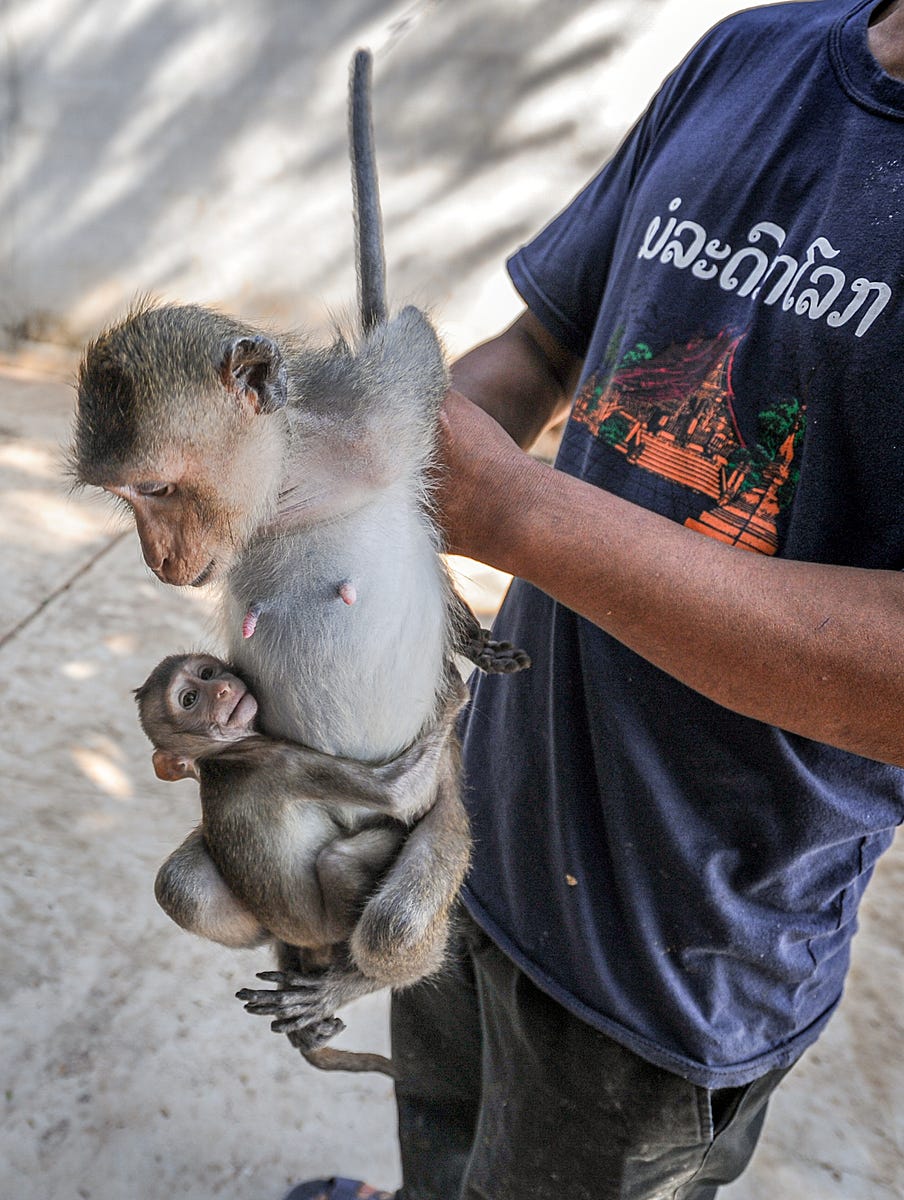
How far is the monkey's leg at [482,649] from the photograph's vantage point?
1.43 meters

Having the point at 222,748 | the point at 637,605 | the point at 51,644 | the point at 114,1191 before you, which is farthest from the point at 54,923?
the point at 637,605

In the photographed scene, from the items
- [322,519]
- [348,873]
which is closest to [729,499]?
[322,519]

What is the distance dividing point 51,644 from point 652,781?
9.19ft

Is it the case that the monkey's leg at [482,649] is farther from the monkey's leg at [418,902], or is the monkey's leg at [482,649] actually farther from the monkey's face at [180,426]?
the monkey's face at [180,426]

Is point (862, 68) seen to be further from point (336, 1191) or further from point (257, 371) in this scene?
point (336, 1191)

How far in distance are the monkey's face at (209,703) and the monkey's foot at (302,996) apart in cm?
32

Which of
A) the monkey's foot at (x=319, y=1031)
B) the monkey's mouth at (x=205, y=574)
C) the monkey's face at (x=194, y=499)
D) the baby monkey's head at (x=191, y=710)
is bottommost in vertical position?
the monkey's foot at (x=319, y=1031)

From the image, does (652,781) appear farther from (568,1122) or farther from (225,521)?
(225,521)

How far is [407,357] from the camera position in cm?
144

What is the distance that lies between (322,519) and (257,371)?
0.21 meters

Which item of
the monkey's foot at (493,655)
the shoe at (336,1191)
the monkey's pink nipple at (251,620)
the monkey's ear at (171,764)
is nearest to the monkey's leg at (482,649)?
the monkey's foot at (493,655)

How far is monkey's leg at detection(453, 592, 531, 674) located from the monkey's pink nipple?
282 mm

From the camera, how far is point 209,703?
1423mm

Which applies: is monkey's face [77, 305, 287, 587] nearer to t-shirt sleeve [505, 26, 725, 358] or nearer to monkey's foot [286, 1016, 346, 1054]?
t-shirt sleeve [505, 26, 725, 358]
